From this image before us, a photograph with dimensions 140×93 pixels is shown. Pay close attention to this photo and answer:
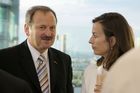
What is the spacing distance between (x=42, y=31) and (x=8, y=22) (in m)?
1.77

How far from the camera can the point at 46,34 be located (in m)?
2.23

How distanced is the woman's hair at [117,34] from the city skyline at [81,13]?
1924 mm

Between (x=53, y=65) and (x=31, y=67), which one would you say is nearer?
(x=31, y=67)

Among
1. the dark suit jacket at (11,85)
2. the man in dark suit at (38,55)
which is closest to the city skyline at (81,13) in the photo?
Answer: the man in dark suit at (38,55)

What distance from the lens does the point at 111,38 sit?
1.81 m

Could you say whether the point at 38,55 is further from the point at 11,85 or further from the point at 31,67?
the point at 11,85

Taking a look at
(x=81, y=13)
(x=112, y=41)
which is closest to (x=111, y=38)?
(x=112, y=41)

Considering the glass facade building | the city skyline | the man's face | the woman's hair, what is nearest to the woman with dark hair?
the woman's hair

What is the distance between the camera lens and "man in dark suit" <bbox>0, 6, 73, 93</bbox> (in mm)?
2186

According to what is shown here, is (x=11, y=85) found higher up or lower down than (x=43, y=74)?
higher up

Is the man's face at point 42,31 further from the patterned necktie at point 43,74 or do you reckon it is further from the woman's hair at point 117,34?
the woman's hair at point 117,34

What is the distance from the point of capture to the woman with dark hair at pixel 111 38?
5.77ft

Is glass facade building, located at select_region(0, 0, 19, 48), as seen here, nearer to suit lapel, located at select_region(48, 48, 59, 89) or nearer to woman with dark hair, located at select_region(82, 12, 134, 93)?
suit lapel, located at select_region(48, 48, 59, 89)

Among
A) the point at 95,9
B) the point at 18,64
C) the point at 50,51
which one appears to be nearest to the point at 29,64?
the point at 18,64
